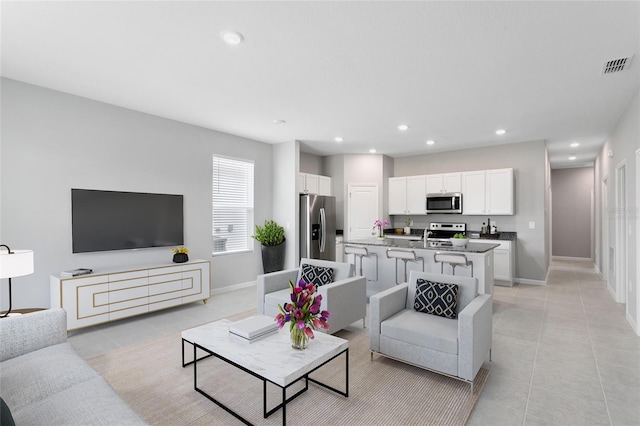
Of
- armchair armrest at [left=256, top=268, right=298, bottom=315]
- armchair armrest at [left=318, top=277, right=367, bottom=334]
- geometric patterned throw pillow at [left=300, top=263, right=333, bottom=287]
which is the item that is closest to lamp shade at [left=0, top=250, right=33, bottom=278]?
armchair armrest at [left=256, top=268, right=298, bottom=315]

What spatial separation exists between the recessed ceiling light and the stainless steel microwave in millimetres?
5304

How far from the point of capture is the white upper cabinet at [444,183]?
6621mm

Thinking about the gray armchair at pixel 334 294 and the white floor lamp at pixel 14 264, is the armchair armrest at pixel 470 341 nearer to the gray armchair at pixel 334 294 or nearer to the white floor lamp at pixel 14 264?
the gray armchair at pixel 334 294

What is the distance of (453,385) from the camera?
8.24ft

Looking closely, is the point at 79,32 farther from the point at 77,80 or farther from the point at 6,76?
the point at 6,76

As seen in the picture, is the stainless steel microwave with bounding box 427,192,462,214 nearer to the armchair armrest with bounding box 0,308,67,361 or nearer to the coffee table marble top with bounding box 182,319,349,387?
the coffee table marble top with bounding box 182,319,349,387

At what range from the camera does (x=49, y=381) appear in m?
1.79

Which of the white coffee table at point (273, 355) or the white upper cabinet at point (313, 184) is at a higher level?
the white upper cabinet at point (313, 184)

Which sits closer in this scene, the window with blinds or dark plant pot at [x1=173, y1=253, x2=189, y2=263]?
dark plant pot at [x1=173, y1=253, x2=189, y2=263]

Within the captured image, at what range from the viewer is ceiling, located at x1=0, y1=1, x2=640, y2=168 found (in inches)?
88.4

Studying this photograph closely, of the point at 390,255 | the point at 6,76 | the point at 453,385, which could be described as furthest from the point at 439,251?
the point at 6,76

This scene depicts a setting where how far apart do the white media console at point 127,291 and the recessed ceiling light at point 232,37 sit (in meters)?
2.90

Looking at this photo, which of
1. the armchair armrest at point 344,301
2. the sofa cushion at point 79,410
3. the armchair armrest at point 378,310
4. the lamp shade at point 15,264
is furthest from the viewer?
the armchair armrest at point 344,301

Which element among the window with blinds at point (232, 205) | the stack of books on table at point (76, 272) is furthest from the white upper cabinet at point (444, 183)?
the stack of books on table at point (76, 272)
